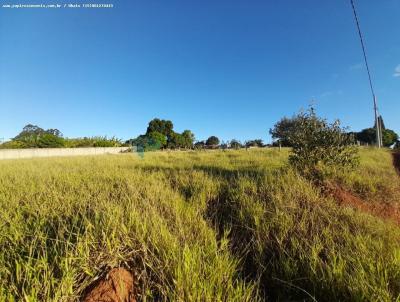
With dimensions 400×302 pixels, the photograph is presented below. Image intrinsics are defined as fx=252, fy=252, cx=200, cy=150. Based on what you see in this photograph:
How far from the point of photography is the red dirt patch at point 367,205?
4.49 m

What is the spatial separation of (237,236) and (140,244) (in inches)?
59.0

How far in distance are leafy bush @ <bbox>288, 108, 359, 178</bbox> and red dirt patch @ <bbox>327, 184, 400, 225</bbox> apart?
1.60m

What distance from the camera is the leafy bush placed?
22.9 feet

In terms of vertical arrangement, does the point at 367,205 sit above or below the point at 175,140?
below

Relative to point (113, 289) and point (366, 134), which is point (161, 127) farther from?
point (113, 289)

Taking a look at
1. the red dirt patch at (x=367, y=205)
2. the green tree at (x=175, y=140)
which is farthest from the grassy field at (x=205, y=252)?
the green tree at (x=175, y=140)

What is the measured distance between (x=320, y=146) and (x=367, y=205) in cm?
267

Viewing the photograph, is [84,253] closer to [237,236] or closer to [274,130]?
[237,236]

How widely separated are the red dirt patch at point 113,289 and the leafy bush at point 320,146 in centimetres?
554

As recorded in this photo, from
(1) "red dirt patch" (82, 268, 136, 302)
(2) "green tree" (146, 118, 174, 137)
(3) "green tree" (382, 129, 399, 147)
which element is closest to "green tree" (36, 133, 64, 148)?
(2) "green tree" (146, 118, 174, 137)

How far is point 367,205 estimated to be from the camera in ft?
15.8

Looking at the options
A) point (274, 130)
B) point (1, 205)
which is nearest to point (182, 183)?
point (1, 205)

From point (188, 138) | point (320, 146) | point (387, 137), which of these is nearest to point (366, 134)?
point (387, 137)

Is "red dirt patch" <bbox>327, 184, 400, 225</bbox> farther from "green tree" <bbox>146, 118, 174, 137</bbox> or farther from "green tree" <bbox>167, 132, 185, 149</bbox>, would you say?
"green tree" <bbox>146, 118, 174, 137</bbox>
